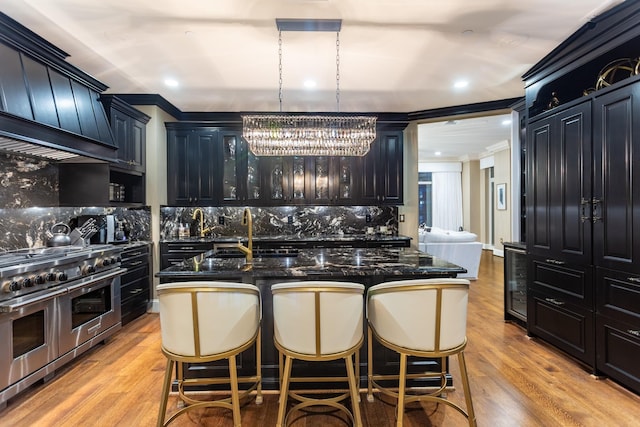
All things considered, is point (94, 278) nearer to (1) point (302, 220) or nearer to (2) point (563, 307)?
(1) point (302, 220)

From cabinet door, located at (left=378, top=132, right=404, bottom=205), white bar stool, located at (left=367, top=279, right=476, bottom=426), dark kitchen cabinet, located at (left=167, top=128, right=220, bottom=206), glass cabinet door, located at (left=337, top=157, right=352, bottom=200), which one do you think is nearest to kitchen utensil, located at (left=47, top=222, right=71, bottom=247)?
dark kitchen cabinet, located at (left=167, top=128, right=220, bottom=206)

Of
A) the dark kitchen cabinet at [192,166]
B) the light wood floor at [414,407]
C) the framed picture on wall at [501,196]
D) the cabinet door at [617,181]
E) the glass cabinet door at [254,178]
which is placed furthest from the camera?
the framed picture on wall at [501,196]

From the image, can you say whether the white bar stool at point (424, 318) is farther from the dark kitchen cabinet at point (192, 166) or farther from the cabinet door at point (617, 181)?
the dark kitchen cabinet at point (192, 166)

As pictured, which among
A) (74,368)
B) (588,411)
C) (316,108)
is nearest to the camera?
(588,411)

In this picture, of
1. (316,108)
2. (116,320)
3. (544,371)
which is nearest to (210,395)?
(116,320)

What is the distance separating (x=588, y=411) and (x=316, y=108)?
4.52 m

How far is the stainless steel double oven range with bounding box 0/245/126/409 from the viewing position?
2387 mm

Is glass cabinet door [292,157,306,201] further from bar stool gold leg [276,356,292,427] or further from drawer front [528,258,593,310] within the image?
bar stool gold leg [276,356,292,427]

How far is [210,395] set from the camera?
8.15ft

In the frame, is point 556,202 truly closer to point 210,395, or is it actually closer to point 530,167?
point 530,167

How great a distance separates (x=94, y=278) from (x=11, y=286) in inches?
34.3

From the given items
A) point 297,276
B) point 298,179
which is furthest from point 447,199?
point 297,276

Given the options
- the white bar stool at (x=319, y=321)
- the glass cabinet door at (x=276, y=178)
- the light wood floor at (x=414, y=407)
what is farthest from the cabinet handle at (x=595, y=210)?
the glass cabinet door at (x=276, y=178)

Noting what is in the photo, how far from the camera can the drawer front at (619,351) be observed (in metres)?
2.41
